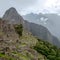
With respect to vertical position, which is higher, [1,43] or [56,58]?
[1,43]

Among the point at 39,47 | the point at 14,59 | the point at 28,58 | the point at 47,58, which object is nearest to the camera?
the point at 14,59

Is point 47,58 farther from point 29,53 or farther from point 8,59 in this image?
point 8,59

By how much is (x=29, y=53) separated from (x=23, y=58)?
8.21m

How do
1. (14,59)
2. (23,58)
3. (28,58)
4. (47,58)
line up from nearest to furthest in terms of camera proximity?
(14,59), (23,58), (28,58), (47,58)

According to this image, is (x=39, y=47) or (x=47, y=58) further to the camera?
(x=39, y=47)

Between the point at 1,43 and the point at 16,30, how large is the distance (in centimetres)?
2545

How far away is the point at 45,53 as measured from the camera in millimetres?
84500

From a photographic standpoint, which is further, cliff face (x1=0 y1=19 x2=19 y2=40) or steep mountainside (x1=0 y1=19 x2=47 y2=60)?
cliff face (x1=0 y1=19 x2=19 y2=40)

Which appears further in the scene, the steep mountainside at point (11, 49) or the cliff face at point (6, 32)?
the cliff face at point (6, 32)

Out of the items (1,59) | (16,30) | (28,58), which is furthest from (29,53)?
(16,30)

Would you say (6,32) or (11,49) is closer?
(11,49)

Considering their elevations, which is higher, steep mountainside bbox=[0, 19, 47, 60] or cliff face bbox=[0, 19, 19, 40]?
cliff face bbox=[0, 19, 19, 40]

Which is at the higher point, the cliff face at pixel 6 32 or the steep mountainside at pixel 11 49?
the cliff face at pixel 6 32

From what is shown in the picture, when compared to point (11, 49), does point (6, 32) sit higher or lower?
higher
